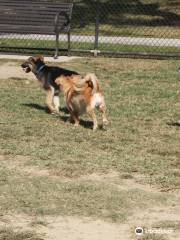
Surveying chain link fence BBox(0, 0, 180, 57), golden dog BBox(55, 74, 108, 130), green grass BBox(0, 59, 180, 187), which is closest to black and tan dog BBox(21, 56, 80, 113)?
green grass BBox(0, 59, 180, 187)

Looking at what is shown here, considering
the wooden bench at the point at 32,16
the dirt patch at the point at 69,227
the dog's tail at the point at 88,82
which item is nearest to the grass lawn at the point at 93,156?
the dirt patch at the point at 69,227

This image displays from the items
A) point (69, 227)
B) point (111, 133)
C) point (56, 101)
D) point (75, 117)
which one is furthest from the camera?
point (56, 101)

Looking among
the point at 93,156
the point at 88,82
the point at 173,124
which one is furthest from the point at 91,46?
the point at 93,156

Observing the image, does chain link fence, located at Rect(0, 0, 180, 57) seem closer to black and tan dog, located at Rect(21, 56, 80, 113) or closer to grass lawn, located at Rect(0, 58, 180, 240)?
grass lawn, located at Rect(0, 58, 180, 240)

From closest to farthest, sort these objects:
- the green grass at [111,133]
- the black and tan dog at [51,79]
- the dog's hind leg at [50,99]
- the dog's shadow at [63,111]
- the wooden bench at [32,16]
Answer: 1. the green grass at [111,133]
2. the dog's shadow at [63,111]
3. the black and tan dog at [51,79]
4. the dog's hind leg at [50,99]
5. the wooden bench at [32,16]

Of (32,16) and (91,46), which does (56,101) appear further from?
(91,46)

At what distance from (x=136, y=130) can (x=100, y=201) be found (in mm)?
2716

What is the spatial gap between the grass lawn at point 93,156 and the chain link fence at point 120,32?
A: 3893mm

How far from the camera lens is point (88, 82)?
825cm

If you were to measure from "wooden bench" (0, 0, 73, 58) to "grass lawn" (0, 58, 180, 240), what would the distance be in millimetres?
3374

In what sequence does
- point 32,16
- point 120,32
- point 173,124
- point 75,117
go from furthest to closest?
point 120,32
point 32,16
point 173,124
point 75,117

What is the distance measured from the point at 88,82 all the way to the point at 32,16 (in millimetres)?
6896

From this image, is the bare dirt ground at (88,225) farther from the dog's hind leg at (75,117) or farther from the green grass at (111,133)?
the dog's hind leg at (75,117)

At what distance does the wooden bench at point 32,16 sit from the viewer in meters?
14.6
